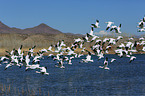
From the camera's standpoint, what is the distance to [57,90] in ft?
147

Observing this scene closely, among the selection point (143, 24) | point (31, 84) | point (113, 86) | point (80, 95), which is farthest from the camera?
point (31, 84)

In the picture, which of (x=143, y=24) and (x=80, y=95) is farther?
(x=80, y=95)

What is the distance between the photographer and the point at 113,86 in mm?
48906

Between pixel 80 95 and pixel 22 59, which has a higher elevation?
pixel 22 59

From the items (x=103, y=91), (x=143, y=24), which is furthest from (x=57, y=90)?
(x=143, y=24)

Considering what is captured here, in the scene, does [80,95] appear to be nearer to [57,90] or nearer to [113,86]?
[57,90]

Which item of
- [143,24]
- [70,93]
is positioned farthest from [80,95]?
[143,24]

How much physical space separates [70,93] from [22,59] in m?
8.41

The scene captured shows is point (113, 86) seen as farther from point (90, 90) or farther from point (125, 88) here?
point (90, 90)

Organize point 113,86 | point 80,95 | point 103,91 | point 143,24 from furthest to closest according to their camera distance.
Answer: point 113,86
point 103,91
point 80,95
point 143,24

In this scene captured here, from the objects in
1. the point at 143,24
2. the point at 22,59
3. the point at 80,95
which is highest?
the point at 143,24

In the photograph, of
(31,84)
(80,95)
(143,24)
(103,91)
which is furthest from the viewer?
(31,84)

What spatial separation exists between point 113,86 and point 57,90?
9406 mm

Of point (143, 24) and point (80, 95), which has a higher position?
point (143, 24)
